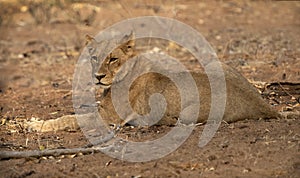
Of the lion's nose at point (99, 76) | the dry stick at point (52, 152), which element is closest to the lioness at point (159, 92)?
the lion's nose at point (99, 76)

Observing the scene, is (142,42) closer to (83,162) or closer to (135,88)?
(135,88)

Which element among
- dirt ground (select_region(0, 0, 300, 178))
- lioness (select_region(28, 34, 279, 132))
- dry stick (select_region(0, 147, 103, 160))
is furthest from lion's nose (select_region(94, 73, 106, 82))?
dry stick (select_region(0, 147, 103, 160))

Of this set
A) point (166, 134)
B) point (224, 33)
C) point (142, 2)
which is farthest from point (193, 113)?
point (142, 2)

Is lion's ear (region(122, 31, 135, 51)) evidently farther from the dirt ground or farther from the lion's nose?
the dirt ground

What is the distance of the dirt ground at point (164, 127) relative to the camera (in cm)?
436

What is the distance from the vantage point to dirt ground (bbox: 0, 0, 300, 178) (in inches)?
172

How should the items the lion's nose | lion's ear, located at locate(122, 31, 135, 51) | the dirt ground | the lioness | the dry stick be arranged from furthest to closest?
lion's ear, located at locate(122, 31, 135, 51), the lion's nose, the lioness, the dry stick, the dirt ground

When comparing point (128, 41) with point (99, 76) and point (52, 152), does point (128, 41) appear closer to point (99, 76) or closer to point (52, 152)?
point (99, 76)

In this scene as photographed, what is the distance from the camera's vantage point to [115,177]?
421cm

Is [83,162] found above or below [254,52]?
below

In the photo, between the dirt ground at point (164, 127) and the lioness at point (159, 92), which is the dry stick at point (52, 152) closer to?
the dirt ground at point (164, 127)

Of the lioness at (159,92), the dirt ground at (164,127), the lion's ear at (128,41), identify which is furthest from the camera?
the lion's ear at (128,41)

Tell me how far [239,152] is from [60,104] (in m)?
3.31

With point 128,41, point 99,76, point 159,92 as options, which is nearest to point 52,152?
point 159,92
